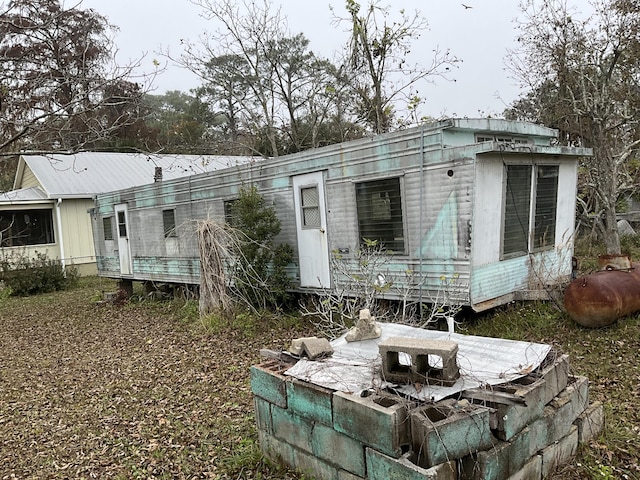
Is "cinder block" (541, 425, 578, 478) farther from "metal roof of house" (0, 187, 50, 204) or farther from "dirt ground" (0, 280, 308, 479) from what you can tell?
"metal roof of house" (0, 187, 50, 204)

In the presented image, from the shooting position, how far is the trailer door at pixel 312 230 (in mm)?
8070

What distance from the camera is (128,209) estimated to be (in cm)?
1288

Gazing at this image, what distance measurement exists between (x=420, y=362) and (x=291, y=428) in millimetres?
1050

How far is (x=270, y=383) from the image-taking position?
3.60 m

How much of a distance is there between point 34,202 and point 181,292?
342 inches

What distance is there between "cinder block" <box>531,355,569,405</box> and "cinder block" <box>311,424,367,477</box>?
3.82 feet

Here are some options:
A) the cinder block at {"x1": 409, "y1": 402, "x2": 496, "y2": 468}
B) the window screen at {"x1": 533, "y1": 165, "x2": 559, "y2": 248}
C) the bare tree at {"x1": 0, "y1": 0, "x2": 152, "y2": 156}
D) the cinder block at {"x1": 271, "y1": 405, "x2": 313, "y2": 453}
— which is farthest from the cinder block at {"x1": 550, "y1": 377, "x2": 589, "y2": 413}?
the bare tree at {"x1": 0, "y1": 0, "x2": 152, "y2": 156}

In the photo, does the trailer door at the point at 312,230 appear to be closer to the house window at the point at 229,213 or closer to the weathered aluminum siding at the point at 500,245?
the house window at the point at 229,213

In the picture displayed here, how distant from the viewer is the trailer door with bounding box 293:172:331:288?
318 inches

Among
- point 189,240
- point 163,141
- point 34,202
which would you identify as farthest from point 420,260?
point 163,141

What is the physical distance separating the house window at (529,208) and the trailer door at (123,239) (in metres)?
9.74

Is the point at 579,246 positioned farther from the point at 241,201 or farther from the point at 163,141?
the point at 163,141

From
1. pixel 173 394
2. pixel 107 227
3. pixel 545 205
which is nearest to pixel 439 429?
pixel 173 394

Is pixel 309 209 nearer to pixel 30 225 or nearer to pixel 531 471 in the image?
pixel 531 471
